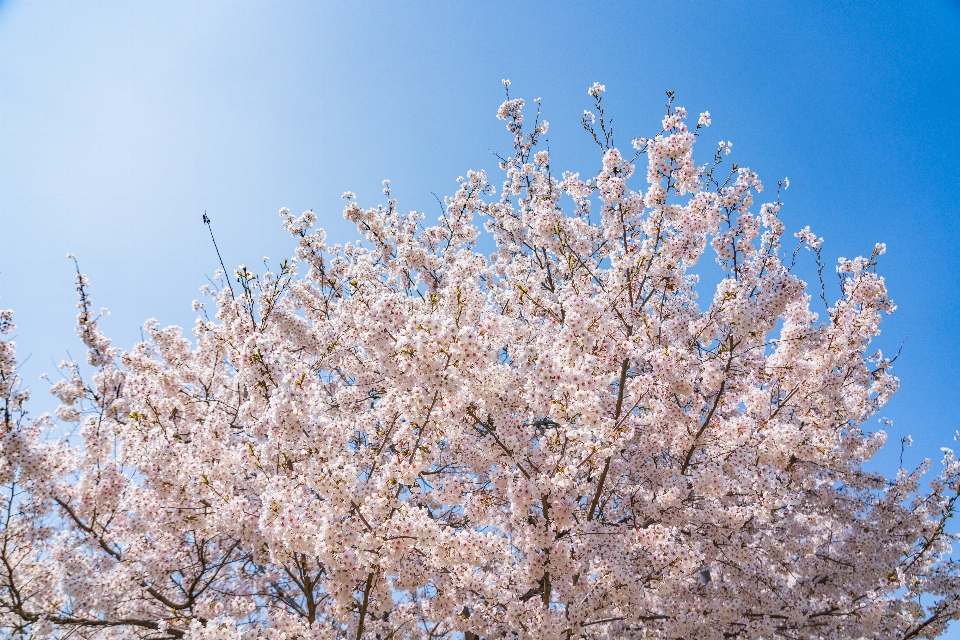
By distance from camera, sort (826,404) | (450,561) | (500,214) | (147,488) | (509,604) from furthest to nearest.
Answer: (500,214)
(826,404)
(147,488)
(509,604)
(450,561)

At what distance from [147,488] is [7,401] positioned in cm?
184

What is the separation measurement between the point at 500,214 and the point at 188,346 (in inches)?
297

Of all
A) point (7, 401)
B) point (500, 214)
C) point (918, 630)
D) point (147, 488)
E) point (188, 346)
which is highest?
point (500, 214)

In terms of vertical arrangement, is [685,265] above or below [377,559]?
above

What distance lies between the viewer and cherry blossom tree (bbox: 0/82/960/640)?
17.1ft

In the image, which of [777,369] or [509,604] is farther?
[777,369]

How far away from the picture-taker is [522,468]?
5891 mm

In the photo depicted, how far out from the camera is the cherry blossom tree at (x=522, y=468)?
205 inches

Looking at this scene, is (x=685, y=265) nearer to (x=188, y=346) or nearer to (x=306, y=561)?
(x=306, y=561)

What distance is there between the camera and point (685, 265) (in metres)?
Result: 6.82

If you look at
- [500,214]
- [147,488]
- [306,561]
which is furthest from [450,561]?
[500,214]

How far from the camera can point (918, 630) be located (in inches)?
254

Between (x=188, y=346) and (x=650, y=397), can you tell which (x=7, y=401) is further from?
(x=650, y=397)

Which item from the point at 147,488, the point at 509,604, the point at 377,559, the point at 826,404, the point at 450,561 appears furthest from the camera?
the point at 826,404
